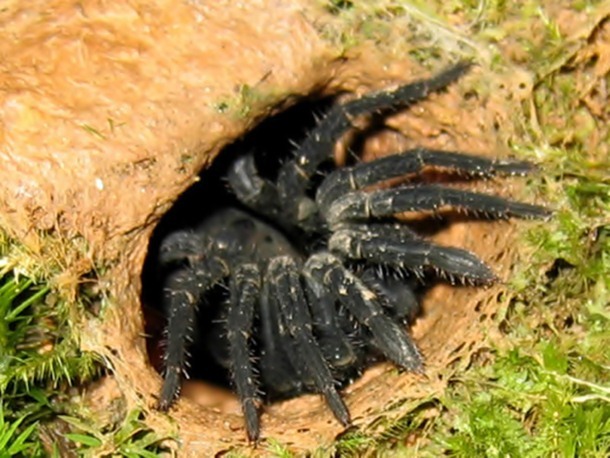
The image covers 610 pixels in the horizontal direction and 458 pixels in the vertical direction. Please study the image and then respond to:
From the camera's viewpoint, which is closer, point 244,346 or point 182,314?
point 244,346

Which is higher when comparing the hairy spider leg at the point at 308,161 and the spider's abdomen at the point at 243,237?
the hairy spider leg at the point at 308,161

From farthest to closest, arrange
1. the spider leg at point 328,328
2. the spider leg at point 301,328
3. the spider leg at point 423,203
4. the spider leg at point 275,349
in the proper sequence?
the spider leg at point 275,349, the spider leg at point 328,328, the spider leg at point 423,203, the spider leg at point 301,328

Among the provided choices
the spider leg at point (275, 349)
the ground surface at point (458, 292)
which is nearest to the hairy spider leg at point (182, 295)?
the ground surface at point (458, 292)

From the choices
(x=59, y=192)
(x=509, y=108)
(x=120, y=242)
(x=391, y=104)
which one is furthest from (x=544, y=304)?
(x=59, y=192)

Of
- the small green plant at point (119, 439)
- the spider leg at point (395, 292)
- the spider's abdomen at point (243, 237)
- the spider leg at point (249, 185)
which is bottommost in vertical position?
the small green plant at point (119, 439)

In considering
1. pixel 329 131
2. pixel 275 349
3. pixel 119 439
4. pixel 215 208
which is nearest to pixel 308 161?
pixel 329 131

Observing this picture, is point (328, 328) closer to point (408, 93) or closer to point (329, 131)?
point (329, 131)

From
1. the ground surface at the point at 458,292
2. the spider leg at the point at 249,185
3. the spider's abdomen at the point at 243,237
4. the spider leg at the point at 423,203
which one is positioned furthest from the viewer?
the spider's abdomen at the point at 243,237

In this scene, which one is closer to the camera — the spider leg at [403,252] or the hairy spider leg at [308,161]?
the spider leg at [403,252]

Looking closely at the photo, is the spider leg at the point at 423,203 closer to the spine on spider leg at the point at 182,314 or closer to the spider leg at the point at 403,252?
the spider leg at the point at 403,252
